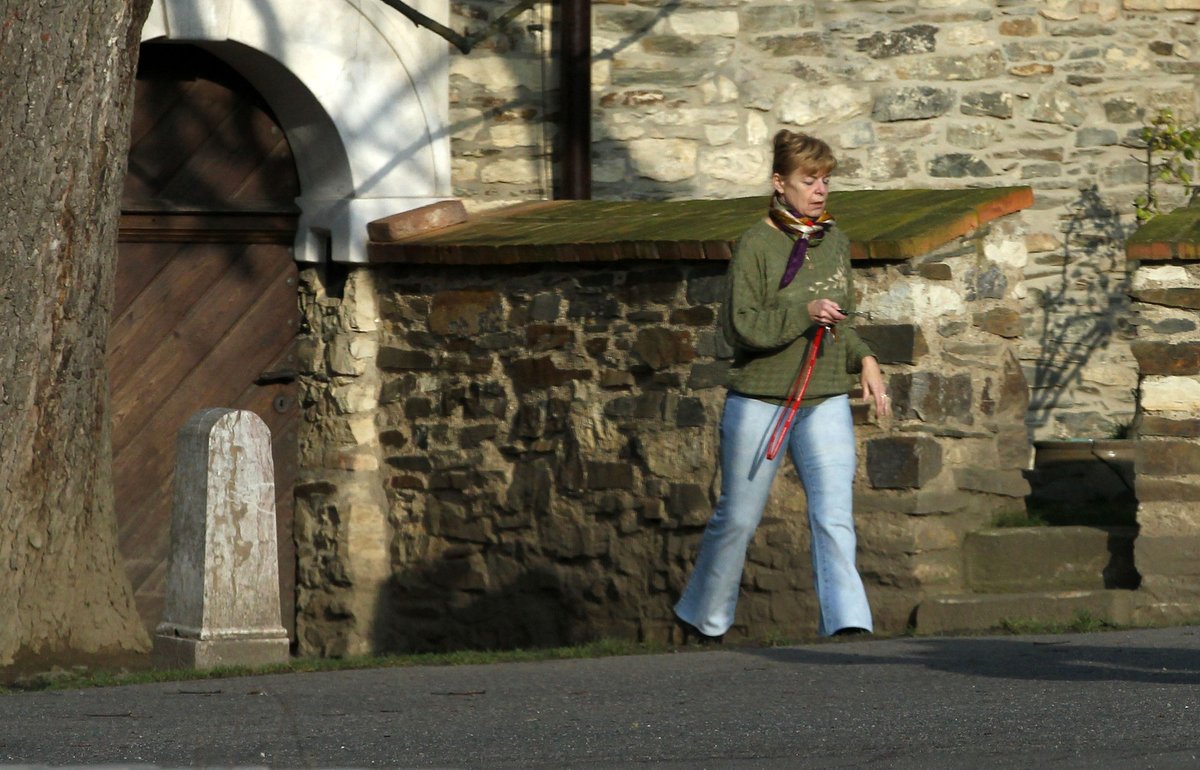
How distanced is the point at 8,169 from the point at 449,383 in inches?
115

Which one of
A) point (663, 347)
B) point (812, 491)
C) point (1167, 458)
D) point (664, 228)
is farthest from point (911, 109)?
point (812, 491)

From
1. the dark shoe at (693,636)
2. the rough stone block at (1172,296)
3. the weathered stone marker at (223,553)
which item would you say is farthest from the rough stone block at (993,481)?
the weathered stone marker at (223,553)

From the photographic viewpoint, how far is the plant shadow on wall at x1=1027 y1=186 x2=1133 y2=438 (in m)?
10.1

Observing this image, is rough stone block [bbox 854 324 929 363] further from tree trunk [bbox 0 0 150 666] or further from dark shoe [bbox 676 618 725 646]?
tree trunk [bbox 0 0 150 666]

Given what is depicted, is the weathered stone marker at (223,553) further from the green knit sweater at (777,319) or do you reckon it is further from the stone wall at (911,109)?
the stone wall at (911,109)

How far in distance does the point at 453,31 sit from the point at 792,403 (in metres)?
3.84

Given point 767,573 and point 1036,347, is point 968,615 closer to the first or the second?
point 767,573

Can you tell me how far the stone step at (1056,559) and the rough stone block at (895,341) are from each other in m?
0.73

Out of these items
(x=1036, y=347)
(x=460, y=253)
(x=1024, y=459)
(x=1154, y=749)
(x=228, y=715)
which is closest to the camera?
(x=1154, y=749)

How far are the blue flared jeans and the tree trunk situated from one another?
209cm

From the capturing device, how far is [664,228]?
8.12 metres

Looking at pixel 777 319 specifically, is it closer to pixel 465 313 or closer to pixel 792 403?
pixel 792 403

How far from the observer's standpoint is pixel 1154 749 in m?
4.31

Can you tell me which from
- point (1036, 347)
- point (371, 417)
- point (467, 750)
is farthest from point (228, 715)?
point (1036, 347)
